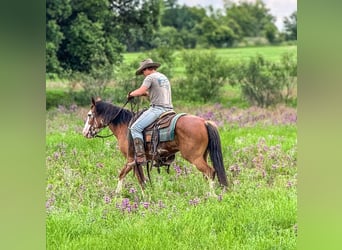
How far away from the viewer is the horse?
3.21 m

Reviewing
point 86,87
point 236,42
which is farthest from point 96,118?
point 236,42

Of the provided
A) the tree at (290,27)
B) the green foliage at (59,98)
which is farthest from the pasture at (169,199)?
the tree at (290,27)

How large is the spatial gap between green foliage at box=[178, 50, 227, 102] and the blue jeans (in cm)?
137

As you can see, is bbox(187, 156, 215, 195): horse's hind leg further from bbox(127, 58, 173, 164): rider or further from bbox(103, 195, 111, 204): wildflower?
bbox(103, 195, 111, 204): wildflower

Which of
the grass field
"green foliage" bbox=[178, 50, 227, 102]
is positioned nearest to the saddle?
"green foliage" bbox=[178, 50, 227, 102]

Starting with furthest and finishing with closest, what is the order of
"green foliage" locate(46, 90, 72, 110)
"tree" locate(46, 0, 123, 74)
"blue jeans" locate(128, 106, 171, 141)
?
"tree" locate(46, 0, 123, 74) < "green foliage" locate(46, 90, 72, 110) < "blue jeans" locate(128, 106, 171, 141)

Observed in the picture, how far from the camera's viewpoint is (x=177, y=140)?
3240 millimetres

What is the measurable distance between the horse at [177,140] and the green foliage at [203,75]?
4.38 ft

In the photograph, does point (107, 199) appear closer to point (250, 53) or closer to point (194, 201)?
point (194, 201)

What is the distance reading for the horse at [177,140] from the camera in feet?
10.5

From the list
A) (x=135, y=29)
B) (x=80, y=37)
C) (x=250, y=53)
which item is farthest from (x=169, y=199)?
(x=250, y=53)

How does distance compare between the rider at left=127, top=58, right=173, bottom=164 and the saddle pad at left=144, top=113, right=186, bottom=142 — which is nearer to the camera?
the rider at left=127, top=58, right=173, bottom=164
